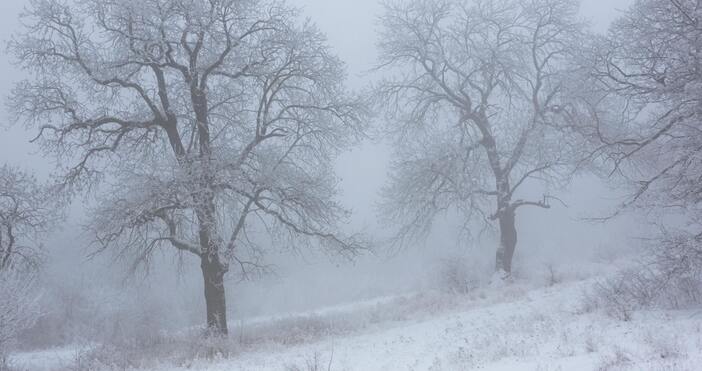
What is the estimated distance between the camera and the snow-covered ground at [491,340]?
736cm

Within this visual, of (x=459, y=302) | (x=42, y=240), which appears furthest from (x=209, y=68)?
(x=459, y=302)

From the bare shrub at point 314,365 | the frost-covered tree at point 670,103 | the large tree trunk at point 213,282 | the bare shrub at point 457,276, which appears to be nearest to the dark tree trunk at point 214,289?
the large tree trunk at point 213,282

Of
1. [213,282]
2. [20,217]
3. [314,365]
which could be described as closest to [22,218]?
[20,217]

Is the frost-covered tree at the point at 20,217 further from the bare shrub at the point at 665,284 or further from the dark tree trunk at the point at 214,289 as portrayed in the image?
the bare shrub at the point at 665,284

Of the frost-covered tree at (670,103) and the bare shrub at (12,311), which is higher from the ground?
the frost-covered tree at (670,103)

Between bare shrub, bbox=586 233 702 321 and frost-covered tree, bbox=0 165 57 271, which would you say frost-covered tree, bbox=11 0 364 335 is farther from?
bare shrub, bbox=586 233 702 321

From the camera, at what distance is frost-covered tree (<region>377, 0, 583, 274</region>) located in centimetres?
1912

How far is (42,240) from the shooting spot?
16.4 metres

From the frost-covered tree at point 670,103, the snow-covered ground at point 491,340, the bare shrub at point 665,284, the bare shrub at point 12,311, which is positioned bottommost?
the snow-covered ground at point 491,340

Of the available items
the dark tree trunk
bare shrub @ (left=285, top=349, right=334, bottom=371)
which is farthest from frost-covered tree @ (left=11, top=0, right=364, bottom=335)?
bare shrub @ (left=285, top=349, right=334, bottom=371)

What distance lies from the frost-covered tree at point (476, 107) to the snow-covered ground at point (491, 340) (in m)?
3.73

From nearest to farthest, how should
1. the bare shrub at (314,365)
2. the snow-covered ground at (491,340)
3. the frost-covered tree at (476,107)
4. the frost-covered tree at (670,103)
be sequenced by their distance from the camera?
the snow-covered ground at (491,340)
the bare shrub at (314,365)
the frost-covered tree at (670,103)
the frost-covered tree at (476,107)

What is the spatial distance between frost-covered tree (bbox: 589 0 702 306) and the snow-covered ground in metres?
1.13

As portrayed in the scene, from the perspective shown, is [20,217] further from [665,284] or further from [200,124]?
[665,284]
